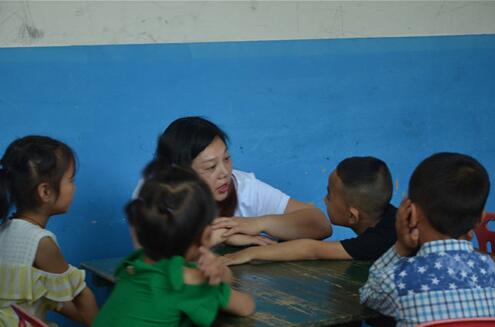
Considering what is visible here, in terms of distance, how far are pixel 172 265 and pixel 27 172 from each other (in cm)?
80

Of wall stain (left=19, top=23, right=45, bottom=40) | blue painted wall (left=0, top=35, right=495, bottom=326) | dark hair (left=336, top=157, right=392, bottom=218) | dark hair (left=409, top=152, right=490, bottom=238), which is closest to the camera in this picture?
dark hair (left=409, top=152, right=490, bottom=238)

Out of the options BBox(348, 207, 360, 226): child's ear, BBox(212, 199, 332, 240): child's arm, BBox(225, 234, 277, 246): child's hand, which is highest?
BBox(348, 207, 360, 226): child's ear

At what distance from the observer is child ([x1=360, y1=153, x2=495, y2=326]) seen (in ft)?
6.50

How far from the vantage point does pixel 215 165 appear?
2914mm

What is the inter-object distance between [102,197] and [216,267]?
1.76 meters

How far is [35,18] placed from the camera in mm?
3346

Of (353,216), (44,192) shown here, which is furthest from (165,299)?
(353,216)

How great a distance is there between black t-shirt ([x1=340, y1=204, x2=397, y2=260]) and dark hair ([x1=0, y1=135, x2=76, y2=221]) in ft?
3.23

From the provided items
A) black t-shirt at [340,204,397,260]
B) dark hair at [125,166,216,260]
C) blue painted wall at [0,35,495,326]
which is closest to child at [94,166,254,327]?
dark hair at [125,166,216,260]

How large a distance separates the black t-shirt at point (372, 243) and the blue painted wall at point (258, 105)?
1346 mm

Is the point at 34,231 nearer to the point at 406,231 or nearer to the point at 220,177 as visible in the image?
the point at 220,177

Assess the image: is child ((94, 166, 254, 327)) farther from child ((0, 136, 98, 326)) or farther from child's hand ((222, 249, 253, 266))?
child's hand ((222, 249, 253, 266))

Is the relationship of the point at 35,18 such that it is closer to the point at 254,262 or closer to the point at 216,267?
the point at 254,262

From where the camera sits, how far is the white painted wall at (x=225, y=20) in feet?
11.0
